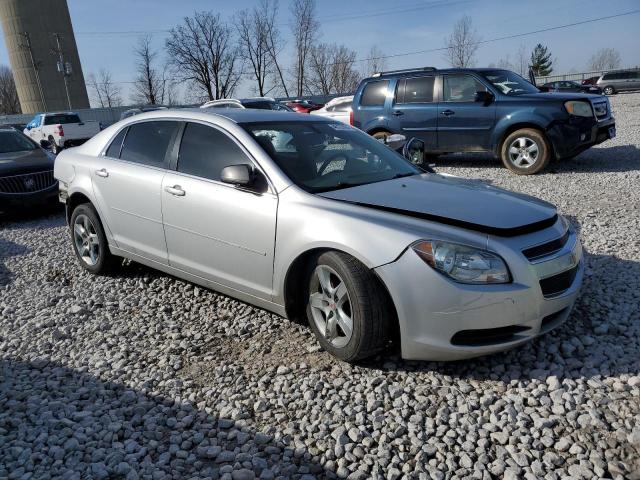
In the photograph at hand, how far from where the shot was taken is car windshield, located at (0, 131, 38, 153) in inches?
344

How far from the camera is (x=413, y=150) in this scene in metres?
5.03

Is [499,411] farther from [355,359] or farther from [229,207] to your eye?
[229,207]

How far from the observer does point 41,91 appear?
5559 cm

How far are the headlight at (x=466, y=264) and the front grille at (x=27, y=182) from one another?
282 inches

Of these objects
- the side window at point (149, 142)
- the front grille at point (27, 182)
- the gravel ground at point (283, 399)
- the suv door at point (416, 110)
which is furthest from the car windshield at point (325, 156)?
the suv door at point (416, 110)

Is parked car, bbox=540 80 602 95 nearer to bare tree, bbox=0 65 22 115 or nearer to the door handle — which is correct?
the door handle

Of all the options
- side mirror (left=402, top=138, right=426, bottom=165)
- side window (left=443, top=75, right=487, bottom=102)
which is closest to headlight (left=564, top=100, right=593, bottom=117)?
side window (left=443, top=75, right=487, bottom=102)

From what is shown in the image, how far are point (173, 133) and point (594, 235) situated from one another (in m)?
4.43

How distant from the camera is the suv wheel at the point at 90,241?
477 cm

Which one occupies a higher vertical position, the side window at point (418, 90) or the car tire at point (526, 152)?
the side window at point (418, 90)

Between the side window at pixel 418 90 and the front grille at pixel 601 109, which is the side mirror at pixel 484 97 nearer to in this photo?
the side window at pixel 418 90

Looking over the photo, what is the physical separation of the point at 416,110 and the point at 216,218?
731 centimetres

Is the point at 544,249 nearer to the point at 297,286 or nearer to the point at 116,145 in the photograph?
the point at 297,286

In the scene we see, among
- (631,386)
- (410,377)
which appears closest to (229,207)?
(410,377)
